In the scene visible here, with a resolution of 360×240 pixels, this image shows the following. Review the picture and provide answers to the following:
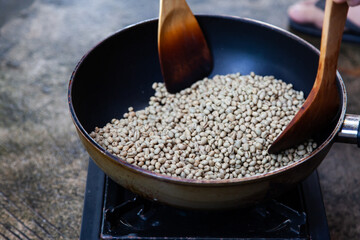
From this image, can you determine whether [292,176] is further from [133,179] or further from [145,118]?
[145,118]

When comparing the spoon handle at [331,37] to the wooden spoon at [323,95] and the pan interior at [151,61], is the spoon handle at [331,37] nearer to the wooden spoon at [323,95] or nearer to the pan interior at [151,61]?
the wooden spoon at [323,95]

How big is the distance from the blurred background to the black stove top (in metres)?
0.20

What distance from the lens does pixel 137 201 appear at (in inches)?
38.5

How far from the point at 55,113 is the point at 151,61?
0.45m

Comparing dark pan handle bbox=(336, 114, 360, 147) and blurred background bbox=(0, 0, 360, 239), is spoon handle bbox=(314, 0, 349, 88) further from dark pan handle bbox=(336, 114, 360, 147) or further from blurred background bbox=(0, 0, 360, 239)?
blurred background bbox=(0, 0, 360, 239)

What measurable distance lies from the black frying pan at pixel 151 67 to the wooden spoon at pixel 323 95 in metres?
0.03

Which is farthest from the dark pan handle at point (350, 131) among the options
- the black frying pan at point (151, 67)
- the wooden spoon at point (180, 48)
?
the wooden spoon at point (180, 48)

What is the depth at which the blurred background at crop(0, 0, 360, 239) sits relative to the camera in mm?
1182

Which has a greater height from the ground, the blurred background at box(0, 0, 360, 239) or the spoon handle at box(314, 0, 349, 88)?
the spoon handle at box(314, 0, 349, 88)

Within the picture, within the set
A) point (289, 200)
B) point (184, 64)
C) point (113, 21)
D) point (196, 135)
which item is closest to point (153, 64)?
point (184, 64)

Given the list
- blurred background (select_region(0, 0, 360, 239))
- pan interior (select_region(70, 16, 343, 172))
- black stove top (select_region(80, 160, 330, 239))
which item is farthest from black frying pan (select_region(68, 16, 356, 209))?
blurred background (select_region(0, 0, 360, 239))

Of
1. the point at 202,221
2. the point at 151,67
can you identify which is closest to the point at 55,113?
the point at 151,67

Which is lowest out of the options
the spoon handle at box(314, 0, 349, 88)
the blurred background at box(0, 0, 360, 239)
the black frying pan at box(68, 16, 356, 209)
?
the blurred background at box(0, 0, 360, 239)

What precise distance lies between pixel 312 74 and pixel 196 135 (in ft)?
1.24
